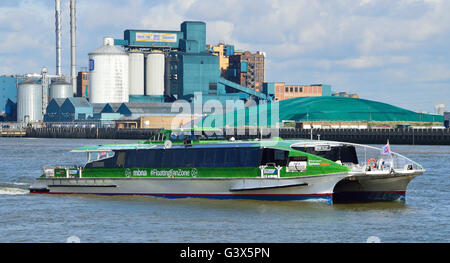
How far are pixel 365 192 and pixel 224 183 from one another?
6749mm

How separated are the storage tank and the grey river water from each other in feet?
530

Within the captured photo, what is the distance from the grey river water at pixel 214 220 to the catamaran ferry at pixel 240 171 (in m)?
0.64

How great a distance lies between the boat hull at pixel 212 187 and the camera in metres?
32.2

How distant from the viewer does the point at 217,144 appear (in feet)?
116

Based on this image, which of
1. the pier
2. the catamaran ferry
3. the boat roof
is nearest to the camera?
the catamaran ferry

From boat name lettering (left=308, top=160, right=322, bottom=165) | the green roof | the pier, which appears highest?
the green roof

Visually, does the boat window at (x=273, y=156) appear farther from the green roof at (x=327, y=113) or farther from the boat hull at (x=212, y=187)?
the green roof at (x=327, y=113)

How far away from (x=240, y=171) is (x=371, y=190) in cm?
636

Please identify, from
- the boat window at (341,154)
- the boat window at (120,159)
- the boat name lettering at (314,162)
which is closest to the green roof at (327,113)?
the boat window at (120,159)

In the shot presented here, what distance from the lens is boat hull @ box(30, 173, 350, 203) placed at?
32.2m

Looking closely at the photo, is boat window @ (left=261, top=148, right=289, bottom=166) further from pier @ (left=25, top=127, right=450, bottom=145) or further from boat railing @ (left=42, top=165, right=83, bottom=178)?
pier @ (left=25, top=127, right=450, bottom=145)

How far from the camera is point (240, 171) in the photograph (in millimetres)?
33344

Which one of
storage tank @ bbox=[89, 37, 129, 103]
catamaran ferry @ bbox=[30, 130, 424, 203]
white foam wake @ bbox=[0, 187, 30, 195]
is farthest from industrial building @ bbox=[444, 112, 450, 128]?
white foam wake @ bbox=[0, 187, 30, 195]
